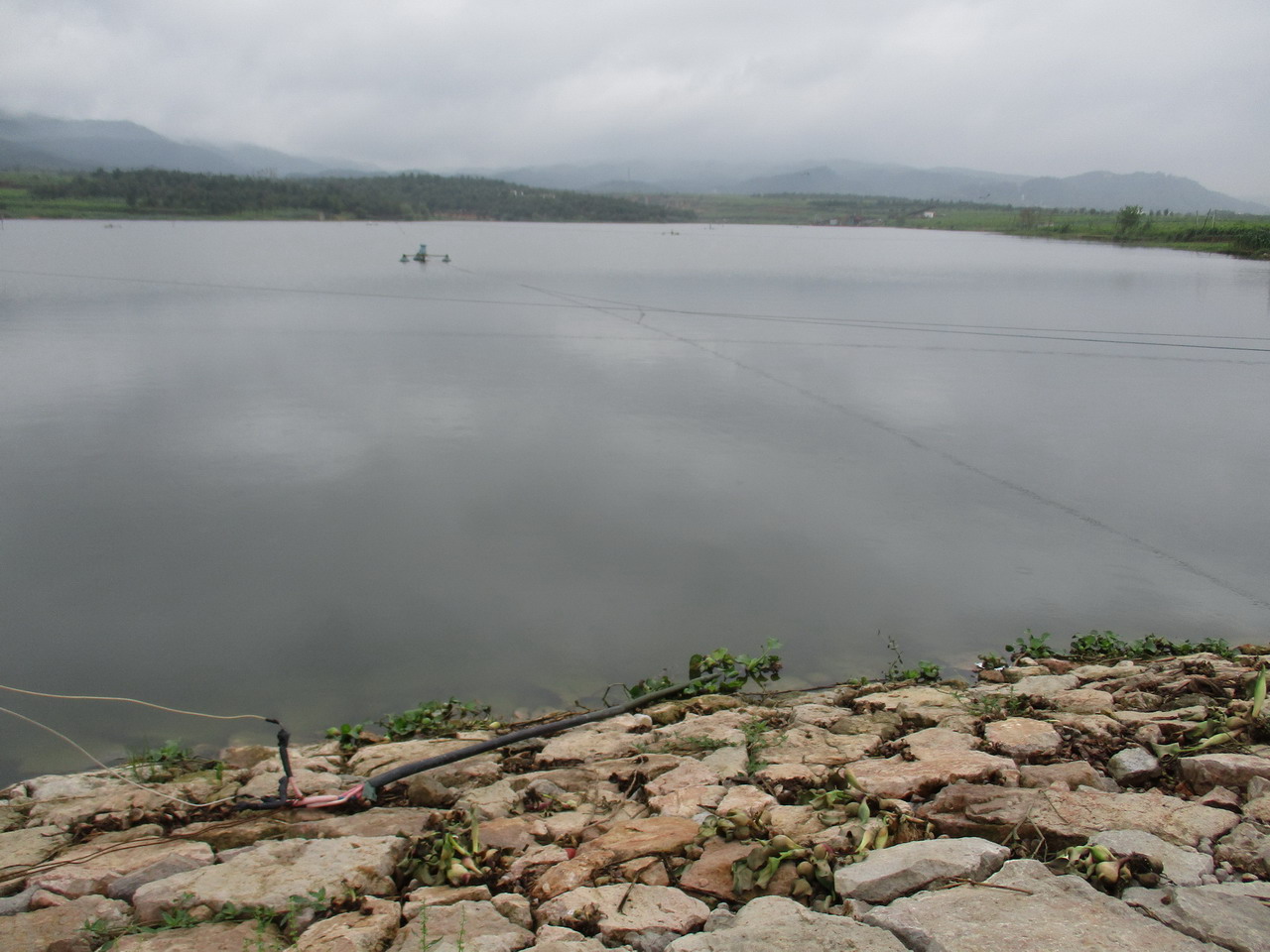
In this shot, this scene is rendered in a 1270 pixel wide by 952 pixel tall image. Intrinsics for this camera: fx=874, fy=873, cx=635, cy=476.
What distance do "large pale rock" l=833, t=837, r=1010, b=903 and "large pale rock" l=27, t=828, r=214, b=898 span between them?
2.02 m

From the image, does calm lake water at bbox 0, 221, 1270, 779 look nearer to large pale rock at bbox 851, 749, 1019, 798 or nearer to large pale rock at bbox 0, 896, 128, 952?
large pale rock at bbox 851, 749, 1019, 798

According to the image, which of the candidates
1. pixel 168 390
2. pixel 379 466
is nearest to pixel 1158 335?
pixel 379 466

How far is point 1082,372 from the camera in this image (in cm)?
1235

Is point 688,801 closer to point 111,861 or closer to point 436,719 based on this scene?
point 436,719

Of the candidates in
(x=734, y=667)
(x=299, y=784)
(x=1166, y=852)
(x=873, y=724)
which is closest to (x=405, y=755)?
(x=299, y=784)

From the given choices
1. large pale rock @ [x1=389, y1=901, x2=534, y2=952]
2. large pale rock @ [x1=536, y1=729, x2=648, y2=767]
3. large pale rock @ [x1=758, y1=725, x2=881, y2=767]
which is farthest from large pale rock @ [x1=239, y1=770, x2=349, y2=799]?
large pale rock @ [x1=758, y1=725, x2=881, y2=767]

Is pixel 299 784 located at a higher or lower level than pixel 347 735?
higher

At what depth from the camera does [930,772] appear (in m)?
3.20

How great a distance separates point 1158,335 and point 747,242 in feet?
105

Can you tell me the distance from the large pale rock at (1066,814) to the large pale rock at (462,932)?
1.40m

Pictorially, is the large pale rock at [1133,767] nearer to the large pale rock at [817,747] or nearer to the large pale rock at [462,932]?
the large pale rock at [817,747]

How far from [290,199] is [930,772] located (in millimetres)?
70234

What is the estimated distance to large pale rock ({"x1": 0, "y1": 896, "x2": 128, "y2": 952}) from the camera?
237 centimetres

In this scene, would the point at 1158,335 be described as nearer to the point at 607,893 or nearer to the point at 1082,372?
the point at 1082,372
